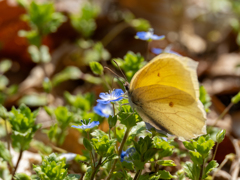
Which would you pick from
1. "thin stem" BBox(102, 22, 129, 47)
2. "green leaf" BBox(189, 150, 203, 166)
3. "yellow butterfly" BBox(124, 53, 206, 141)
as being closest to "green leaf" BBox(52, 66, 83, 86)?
"thin stem" BBox(102, 22, 129, 47)

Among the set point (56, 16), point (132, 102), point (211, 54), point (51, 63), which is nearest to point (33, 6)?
point (56, 16)

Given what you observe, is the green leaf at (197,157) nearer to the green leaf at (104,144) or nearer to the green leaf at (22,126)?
the green leaf at (104,144)

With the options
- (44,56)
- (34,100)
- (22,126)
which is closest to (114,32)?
(44,56)

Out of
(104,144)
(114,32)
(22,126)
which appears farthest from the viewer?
(114,32)

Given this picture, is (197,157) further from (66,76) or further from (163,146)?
(66,76)

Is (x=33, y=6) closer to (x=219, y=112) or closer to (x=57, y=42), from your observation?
(x=57, y=42)

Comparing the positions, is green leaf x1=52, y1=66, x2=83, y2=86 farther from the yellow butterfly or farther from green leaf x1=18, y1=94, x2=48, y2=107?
the yellow butterfly

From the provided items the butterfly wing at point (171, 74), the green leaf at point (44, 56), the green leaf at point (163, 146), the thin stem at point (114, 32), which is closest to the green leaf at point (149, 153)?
the green leaf at point (163, 146)
